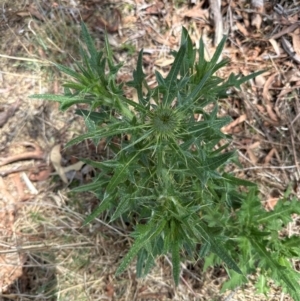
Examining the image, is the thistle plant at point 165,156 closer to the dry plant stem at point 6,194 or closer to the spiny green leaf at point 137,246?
the spiny green leaf at point 137,246

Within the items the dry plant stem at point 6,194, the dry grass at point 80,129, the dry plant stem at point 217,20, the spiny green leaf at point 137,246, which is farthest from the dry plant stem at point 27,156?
the spiny green leaf at point 137,246

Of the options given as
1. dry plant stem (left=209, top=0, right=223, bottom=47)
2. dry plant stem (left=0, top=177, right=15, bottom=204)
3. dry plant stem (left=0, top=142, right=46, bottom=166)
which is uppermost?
dry plant stem (left=209, top=0, right=223, bottom=47)

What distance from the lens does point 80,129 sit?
11.4 ft

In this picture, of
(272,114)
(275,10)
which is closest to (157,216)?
(272,114)

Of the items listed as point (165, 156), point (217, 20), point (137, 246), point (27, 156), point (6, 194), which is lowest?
point (6, 194)

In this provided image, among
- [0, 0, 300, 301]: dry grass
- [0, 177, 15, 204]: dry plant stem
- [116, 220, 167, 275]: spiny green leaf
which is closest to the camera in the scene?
[116, 220, 167, 275]: spiny green leaf

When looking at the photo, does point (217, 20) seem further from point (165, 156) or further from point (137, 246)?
point (137, 246)

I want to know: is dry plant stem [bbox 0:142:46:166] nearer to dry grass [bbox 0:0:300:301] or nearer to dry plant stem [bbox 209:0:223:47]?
dry grass [bbox 0:0:300:301]

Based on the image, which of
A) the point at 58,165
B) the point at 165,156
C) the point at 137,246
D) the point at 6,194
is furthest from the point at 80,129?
the point at 137,246

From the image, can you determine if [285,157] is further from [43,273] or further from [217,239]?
[43,273]

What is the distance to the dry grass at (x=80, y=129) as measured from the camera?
329cm

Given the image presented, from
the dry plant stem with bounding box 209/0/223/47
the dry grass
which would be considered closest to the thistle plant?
the dry grass

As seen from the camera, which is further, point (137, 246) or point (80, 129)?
point (80, 129)

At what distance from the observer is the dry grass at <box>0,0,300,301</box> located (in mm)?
3289
